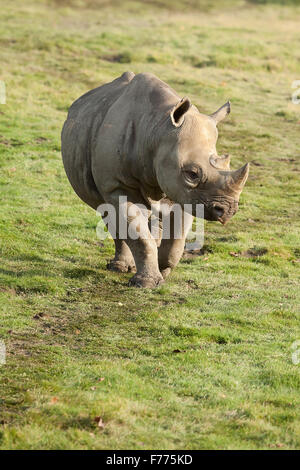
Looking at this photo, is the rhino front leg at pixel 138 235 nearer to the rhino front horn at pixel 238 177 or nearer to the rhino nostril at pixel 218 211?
the rhino nostril at pixel 218 211

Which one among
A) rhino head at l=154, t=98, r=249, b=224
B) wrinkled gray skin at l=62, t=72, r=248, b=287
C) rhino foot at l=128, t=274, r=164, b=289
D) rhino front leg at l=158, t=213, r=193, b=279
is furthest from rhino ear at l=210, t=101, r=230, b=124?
rhino foot at l=128, t=274, r=164, b=289

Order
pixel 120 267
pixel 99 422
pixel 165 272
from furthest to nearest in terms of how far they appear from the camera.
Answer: pixel 120 267 → pixel 165 272 → pixel 99 422

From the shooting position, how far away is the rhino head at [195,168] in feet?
27.0

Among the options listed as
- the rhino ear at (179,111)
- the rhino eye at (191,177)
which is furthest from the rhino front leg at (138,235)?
the rhino ear at (179,111)

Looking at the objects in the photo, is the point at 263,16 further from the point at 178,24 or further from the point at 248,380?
the point at 248,380

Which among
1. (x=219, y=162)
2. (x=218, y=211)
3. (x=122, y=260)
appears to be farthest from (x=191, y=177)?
(x=122, y=260)

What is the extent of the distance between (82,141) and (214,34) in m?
21.0

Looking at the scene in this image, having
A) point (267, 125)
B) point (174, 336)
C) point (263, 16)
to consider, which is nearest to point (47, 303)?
point (174, 336)

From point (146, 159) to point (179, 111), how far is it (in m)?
0.68

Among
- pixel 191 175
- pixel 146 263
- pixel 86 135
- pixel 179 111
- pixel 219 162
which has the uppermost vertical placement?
pixel 86 135

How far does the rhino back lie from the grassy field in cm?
104

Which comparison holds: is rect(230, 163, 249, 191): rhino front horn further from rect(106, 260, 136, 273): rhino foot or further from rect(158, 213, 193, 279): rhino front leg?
rect(106, 260, 136, 273): rhino foot

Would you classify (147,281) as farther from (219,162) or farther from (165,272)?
(219,162)

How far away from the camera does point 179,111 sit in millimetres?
8453
